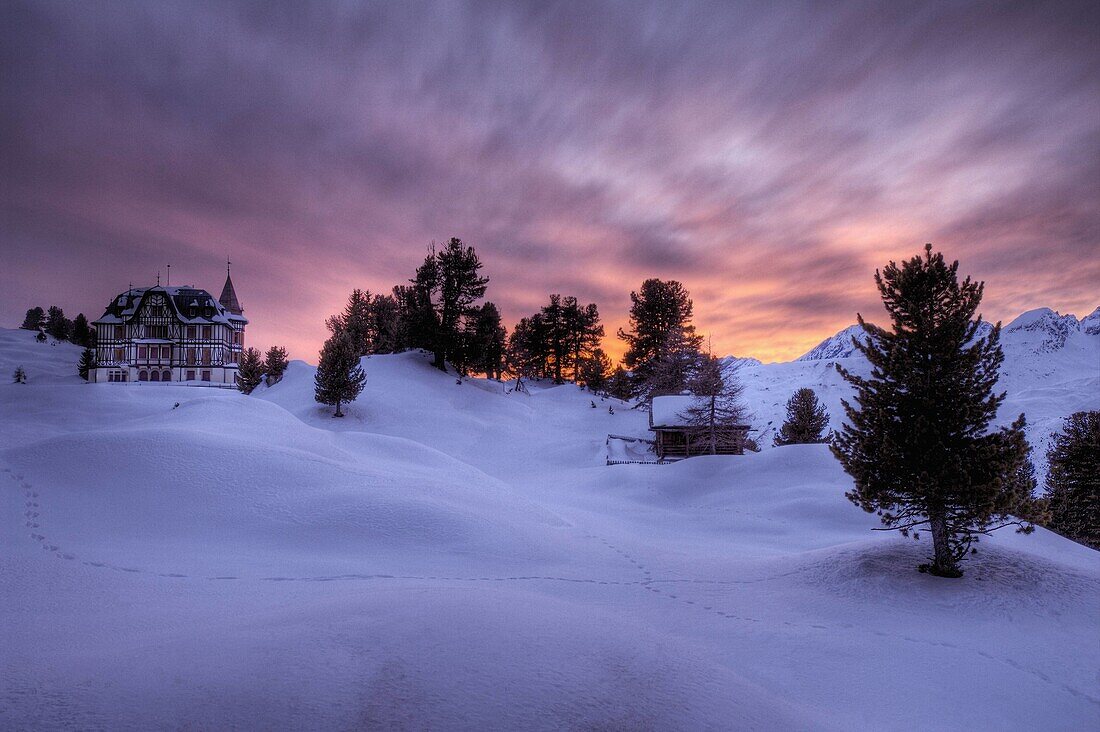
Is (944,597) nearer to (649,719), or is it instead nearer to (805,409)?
(649,719)

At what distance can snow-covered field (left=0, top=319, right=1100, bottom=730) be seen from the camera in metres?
4.32

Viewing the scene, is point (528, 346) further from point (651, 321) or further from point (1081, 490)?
point (1081, 490)

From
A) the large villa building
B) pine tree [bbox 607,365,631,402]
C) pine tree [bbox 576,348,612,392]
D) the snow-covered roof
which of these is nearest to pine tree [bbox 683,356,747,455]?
the snow-covered roof

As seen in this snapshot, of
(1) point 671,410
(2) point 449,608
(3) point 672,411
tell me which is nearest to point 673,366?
(1) point 671,410

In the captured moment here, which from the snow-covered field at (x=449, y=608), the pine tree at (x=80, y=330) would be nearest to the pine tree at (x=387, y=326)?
the snow-covered field at (x=449, y=608)

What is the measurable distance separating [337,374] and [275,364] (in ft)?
79.2

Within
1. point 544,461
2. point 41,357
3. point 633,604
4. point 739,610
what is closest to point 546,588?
point 633,604

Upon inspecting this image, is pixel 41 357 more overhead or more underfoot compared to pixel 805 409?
more overhead

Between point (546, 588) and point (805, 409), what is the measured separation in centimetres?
3953

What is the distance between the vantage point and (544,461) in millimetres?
38594

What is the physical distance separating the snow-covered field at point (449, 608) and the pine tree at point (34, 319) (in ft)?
476

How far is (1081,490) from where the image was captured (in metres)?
29.8

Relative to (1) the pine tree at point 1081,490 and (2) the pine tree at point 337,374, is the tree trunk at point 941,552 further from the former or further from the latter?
(2) the pine tree at point 337,374

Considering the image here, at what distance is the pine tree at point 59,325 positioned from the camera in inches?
4304
